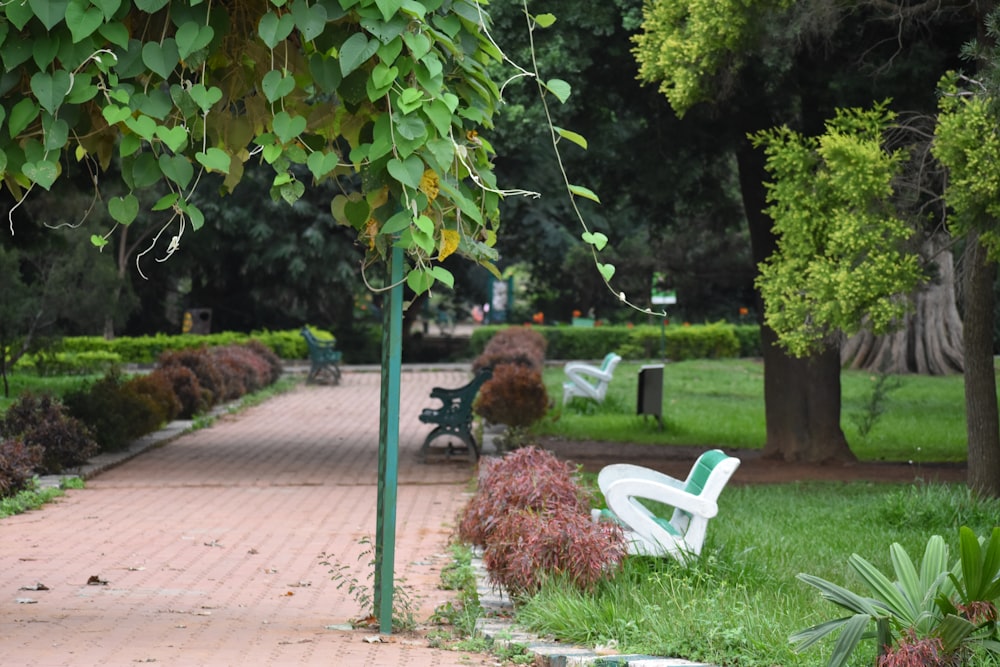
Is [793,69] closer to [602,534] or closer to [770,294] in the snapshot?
[770,294]

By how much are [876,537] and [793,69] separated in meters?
5.96

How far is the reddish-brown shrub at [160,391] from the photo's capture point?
17.9 meters

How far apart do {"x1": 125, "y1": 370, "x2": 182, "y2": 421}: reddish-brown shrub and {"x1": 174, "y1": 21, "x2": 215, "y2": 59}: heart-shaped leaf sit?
12.4 meters

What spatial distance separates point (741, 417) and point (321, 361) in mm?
10892

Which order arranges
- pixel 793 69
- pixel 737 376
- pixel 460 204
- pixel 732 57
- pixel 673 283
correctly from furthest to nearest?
pixel 673 283
pixel 737 376
pixel 793 69
pixel 732 57
pixel 460 204

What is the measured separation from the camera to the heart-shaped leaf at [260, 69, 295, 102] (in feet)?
18.0

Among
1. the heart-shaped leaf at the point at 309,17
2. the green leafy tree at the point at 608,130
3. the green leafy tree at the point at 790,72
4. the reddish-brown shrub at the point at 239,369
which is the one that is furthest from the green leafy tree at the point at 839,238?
the reddish-brown shrub at the point at 239,369

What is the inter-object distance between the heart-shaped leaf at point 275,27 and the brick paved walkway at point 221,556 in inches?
107

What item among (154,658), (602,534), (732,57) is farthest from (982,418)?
(154,658)

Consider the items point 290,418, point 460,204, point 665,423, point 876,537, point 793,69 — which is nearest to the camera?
point 460,204

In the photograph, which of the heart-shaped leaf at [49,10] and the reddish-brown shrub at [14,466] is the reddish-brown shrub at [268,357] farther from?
the heart-shaped leaf at [49,10]

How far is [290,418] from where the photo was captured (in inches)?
861

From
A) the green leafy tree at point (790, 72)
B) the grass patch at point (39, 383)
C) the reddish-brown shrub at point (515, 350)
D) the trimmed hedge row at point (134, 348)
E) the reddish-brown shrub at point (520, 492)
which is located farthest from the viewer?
the trimmed hedge row at point (134, 348)

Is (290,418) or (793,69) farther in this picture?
(290,418)
